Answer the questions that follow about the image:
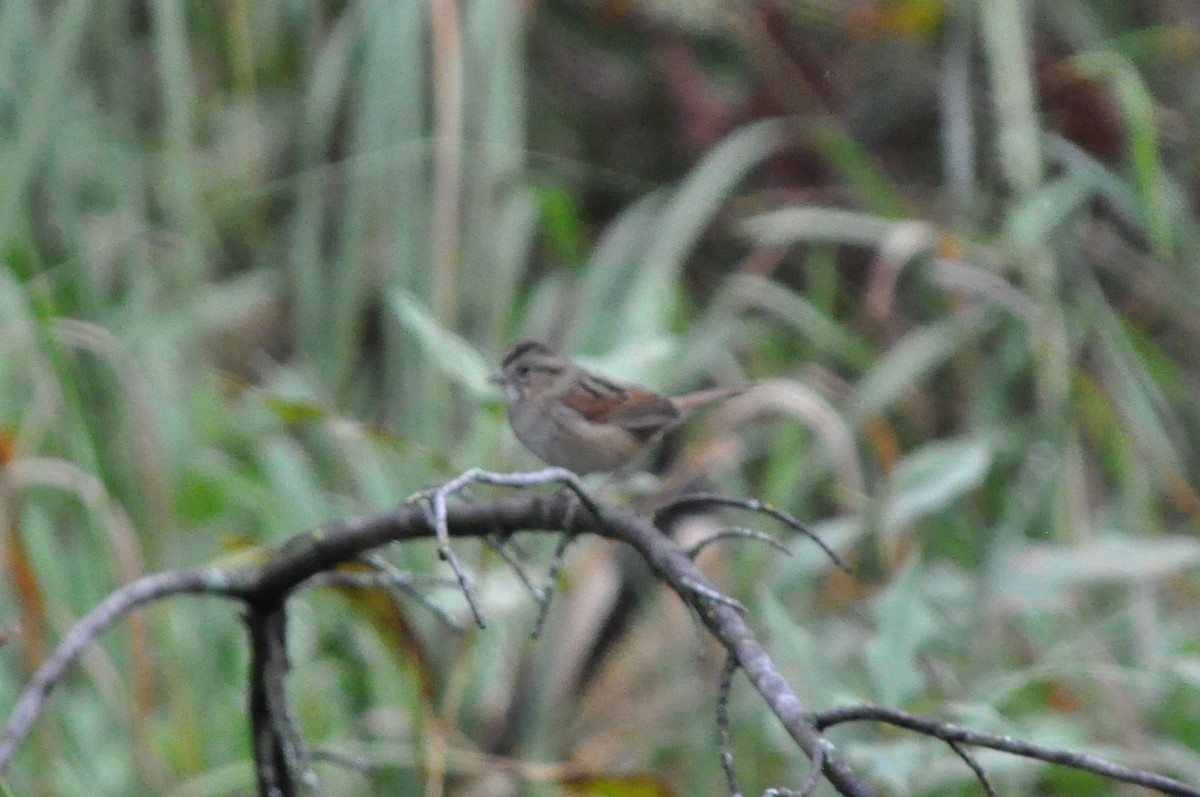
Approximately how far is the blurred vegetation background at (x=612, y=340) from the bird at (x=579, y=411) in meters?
0.07

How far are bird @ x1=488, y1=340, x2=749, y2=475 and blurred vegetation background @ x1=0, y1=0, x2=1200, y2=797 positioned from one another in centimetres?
7

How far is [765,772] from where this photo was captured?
302cm

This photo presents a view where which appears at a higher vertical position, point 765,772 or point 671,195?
point 671,195

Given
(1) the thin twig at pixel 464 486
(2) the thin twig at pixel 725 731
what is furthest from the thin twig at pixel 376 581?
(2) the thin twig at pixel 725 731

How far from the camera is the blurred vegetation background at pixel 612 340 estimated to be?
9.65 ft

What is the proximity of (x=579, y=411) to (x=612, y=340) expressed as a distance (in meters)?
0.82

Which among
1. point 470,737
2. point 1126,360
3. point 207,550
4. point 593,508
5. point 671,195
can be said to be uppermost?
point 671,195

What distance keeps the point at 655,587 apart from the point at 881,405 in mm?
691

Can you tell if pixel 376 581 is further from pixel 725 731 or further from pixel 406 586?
pixel 725 731

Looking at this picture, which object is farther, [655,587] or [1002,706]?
[655,587]

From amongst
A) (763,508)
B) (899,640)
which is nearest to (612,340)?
(899,640)

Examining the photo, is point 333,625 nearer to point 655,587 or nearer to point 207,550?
point 207,550

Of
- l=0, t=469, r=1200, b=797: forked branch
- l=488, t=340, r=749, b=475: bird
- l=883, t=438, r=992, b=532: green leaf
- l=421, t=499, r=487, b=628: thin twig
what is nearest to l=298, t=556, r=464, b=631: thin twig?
l=0, t=469, r=1200, b=797: forked branch

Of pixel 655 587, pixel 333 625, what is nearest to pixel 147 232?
pixel 333 625
